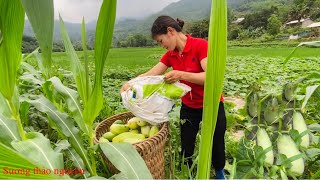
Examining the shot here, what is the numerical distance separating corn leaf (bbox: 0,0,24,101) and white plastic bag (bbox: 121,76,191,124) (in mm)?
722

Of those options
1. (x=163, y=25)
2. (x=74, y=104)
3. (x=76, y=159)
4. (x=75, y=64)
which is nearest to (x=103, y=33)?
(x=75, y=64)

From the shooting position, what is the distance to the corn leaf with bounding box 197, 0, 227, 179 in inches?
14.4

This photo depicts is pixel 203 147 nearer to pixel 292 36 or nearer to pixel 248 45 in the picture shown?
pixel 248 45

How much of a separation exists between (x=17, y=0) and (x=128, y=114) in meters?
1.10

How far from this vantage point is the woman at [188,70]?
1.60 meters

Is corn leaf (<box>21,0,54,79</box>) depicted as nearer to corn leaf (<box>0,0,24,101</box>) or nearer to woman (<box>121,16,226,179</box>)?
corn leaf (<box>0,0,24,101</box>)

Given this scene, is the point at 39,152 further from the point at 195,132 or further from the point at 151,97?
the point at 195,132

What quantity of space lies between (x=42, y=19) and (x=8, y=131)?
0.42 m

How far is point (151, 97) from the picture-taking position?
4.84ft

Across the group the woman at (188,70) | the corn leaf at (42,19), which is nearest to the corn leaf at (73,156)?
the woman at (188,70)

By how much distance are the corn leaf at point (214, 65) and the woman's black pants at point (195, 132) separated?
1.29 m


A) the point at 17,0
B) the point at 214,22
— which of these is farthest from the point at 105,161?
the point at 214,22

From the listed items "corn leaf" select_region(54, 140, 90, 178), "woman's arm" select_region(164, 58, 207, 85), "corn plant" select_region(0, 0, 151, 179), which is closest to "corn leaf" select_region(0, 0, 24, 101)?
"corn plant" select_region(0, 0, 151, 179)

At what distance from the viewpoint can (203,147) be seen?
457 millimetres
